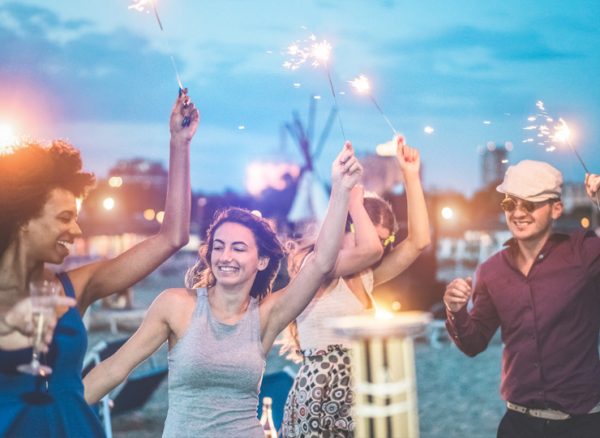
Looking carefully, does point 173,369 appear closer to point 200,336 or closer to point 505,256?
point 200,336

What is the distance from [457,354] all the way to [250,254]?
10.1 m

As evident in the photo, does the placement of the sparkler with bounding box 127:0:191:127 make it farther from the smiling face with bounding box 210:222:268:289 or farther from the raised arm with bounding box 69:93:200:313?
the smiling face with bounding box 210:222:268:289

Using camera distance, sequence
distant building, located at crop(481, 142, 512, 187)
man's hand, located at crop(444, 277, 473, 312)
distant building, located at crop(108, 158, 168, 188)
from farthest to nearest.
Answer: distant building, located at crop(108, 158, 168, 188) < distant building, located at crop(481, 142, 512, 187) < man's hand, located at crop(444, 277, 473, 312)

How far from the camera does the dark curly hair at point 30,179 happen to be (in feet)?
9.15

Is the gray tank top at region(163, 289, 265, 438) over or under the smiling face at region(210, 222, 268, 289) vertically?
under

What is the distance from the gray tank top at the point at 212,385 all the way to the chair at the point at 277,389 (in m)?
2.39

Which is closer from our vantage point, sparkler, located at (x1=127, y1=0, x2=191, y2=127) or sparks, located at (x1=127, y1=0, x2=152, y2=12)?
sparkler, located at (x1=127, y1=0, x2=191, y2=127)

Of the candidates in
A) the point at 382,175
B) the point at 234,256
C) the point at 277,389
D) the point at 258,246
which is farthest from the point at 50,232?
the point at 382,175

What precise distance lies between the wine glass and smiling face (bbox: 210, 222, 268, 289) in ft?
2.69

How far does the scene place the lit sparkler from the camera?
14.7ft

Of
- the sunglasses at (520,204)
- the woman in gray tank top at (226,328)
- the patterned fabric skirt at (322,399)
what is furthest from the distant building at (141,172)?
the woman in gray tank top at (226,328)

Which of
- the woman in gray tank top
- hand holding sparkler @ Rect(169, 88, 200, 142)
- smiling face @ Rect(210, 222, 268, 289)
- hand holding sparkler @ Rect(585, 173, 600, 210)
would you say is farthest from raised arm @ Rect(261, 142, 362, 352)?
hand holding sparkler @ Rect(585, 173, 600, 210)

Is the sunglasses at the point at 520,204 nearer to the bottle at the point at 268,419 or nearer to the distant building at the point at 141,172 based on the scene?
the bottle at the point at 268,419

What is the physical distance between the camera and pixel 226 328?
317cm
